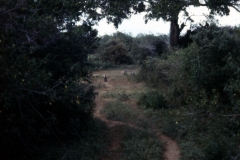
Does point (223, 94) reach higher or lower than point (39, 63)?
lower

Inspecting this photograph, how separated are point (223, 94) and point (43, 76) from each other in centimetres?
604

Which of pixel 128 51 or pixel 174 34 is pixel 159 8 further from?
pixel 128 51

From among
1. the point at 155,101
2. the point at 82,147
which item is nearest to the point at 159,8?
the point at 155,101

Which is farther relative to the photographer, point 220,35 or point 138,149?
point 220,35

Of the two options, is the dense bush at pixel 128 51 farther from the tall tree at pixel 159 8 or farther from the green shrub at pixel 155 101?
the green shrub at pixel 155 101

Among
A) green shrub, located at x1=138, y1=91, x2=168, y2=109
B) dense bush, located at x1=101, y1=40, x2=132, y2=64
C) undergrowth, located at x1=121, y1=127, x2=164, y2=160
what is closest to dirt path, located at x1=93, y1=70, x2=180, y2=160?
undergrowth, located at x1=121, y1=127, x2=164, y2=160

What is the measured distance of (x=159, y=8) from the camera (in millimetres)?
16828

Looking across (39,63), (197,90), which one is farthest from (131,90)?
(39,63)

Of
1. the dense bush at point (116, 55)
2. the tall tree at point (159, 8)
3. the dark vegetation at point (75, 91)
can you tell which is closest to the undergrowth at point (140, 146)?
the dark vegetation at point (75, 91)

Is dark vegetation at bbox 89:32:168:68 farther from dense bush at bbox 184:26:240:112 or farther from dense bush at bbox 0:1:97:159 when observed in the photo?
dense bush at bbox 0:1:97:159

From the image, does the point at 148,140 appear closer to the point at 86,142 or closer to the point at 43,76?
the point at 86,142

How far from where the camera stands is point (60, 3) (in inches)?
487

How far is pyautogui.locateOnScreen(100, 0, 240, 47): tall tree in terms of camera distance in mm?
16734

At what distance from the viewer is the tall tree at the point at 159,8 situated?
1673 centimetres
